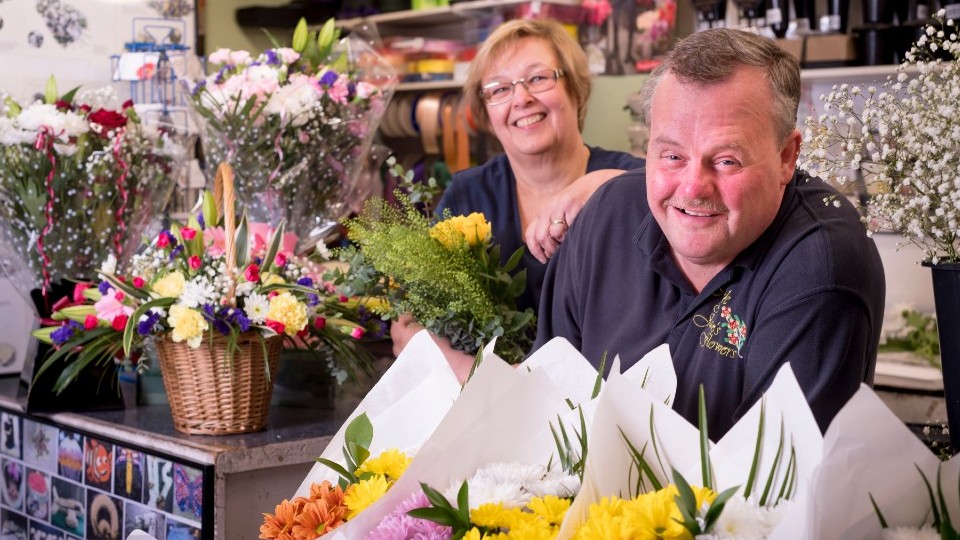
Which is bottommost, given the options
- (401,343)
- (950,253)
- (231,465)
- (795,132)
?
(231,465)

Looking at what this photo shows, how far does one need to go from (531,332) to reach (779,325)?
78 cm

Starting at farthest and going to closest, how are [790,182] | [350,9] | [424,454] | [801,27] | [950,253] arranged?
[350,9] < [801,27] < [790,182] < [950,253] < [424,454]

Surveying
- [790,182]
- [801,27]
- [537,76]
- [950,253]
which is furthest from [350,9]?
[950,253]

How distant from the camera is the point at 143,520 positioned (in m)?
2.14

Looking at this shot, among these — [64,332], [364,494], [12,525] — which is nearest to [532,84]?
[64,332]

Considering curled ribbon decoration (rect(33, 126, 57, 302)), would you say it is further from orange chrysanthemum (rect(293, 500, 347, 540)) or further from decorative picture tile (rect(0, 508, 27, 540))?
orange chrysanthemum (rect(293, 500, 347, 540))

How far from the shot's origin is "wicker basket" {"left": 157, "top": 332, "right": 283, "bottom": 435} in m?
2.08

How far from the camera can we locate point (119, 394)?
2381mm

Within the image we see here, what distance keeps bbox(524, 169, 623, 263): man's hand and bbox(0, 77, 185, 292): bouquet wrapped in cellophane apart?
95cm

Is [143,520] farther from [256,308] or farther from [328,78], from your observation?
[328,78]

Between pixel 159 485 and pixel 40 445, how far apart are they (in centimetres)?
44

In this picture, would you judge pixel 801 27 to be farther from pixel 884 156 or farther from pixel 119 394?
pixel 884 156

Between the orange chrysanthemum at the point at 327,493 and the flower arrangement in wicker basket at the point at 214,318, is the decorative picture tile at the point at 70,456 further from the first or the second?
the orange chrysanthemum at the point at 327,493

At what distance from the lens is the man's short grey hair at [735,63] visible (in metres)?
1.35
